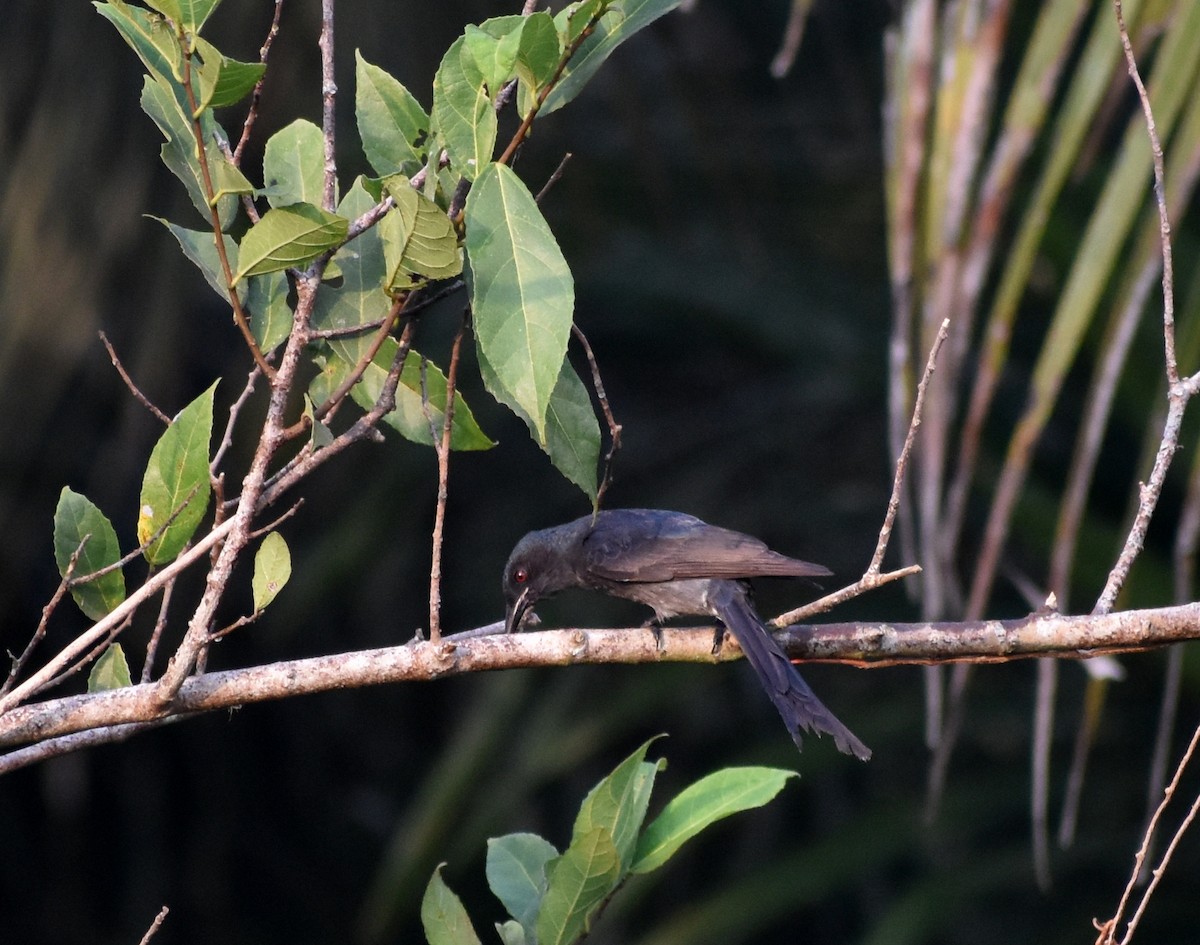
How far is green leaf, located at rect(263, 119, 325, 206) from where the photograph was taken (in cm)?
178

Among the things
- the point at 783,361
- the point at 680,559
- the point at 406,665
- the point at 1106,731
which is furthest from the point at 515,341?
the point at 783,361

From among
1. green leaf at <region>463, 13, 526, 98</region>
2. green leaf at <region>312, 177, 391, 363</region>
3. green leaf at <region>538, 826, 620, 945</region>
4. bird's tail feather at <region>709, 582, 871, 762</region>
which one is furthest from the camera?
bird's tail feather at <region>709, 582, 871, 762</region>

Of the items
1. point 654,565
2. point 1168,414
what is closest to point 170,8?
point 1168,414

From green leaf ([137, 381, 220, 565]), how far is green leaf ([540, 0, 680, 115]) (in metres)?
0.57

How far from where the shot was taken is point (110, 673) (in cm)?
183

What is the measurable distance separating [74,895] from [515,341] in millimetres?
5468

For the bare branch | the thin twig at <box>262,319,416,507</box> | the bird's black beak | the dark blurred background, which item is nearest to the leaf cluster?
the bare branch

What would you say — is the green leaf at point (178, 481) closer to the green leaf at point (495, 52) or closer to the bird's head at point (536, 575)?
the green leaf at point (495, 52)

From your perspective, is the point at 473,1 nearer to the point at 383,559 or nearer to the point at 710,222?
the point at 710,222

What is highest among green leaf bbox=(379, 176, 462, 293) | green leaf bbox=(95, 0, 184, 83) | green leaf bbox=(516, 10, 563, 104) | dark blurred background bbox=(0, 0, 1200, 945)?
green leaf bbox=(95, 0, 184, 83)

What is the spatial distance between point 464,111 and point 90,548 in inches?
30.1

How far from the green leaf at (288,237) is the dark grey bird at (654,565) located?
45.9 inches

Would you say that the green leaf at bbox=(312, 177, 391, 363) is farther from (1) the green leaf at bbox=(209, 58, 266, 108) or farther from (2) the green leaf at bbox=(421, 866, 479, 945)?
(2) the green leaf at bbox=(421, 866, 479, 945)

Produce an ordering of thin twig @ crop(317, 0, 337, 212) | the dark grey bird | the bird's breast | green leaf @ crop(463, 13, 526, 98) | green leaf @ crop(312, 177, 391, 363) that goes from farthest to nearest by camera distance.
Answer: the bird's breast → the dark grey bird → green leaf @ crop(312, 177, 391, 363) → thin twig @ crop(317, 0, 337, 212) → green leaf @ crop(463, 13, 526, 98)
